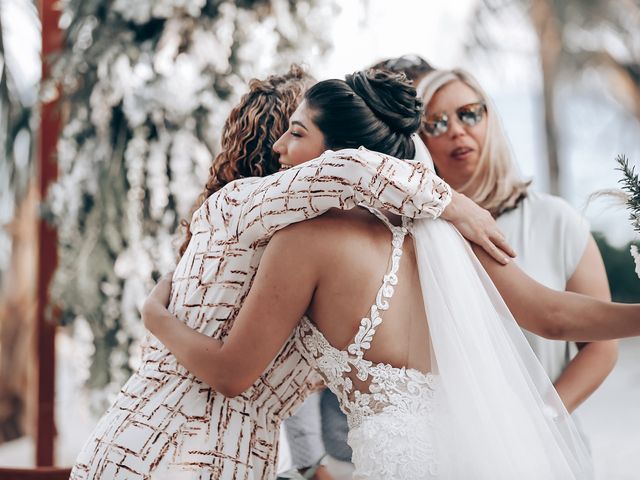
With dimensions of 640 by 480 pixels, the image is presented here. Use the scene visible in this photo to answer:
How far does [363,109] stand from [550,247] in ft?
2.68

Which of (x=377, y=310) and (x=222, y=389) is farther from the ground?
(x=377, y=310)

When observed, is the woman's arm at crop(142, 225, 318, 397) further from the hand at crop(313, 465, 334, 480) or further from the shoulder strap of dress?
the hand at crop(313, 465, 334, 480)

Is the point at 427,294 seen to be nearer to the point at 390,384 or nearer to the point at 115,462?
the point at 390,384

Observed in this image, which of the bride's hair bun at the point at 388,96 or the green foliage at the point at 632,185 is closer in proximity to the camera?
the green foliage at the point at 632,185

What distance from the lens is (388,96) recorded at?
159 cm

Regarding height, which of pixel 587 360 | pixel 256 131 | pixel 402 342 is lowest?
pixel 587 360

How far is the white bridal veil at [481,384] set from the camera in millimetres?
1403

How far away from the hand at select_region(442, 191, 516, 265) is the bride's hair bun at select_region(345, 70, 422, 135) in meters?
0.19

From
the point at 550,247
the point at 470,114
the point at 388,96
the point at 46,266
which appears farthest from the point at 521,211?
the point at 46,266

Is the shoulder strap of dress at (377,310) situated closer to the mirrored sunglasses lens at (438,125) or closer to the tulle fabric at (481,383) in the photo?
the tulle fabric at (481,383)

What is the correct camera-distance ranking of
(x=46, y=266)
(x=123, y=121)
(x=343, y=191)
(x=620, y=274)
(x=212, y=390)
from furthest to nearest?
(x=620, y=274) < (x=46, y=266) < (x=123, y=121) < (x=212, y=390) < (x=343, y=191)

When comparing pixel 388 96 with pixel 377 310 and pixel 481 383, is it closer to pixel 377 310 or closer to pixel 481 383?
pixel 377 310

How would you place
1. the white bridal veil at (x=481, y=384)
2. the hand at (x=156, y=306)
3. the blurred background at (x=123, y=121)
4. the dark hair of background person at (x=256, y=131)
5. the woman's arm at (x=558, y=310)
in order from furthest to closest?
the blurred background at (x=123, y=121) → the dark hair of background person at (x=256, y=131) → the hand at (x=156, y=306) → the woman's arm at (x=558, y=310) → the white bridal veil at (x=481, y=384)

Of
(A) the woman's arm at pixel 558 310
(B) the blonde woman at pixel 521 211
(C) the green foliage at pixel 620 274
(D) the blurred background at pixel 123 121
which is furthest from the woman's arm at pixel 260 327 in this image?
(C) the green foliage at pixel 620 274
